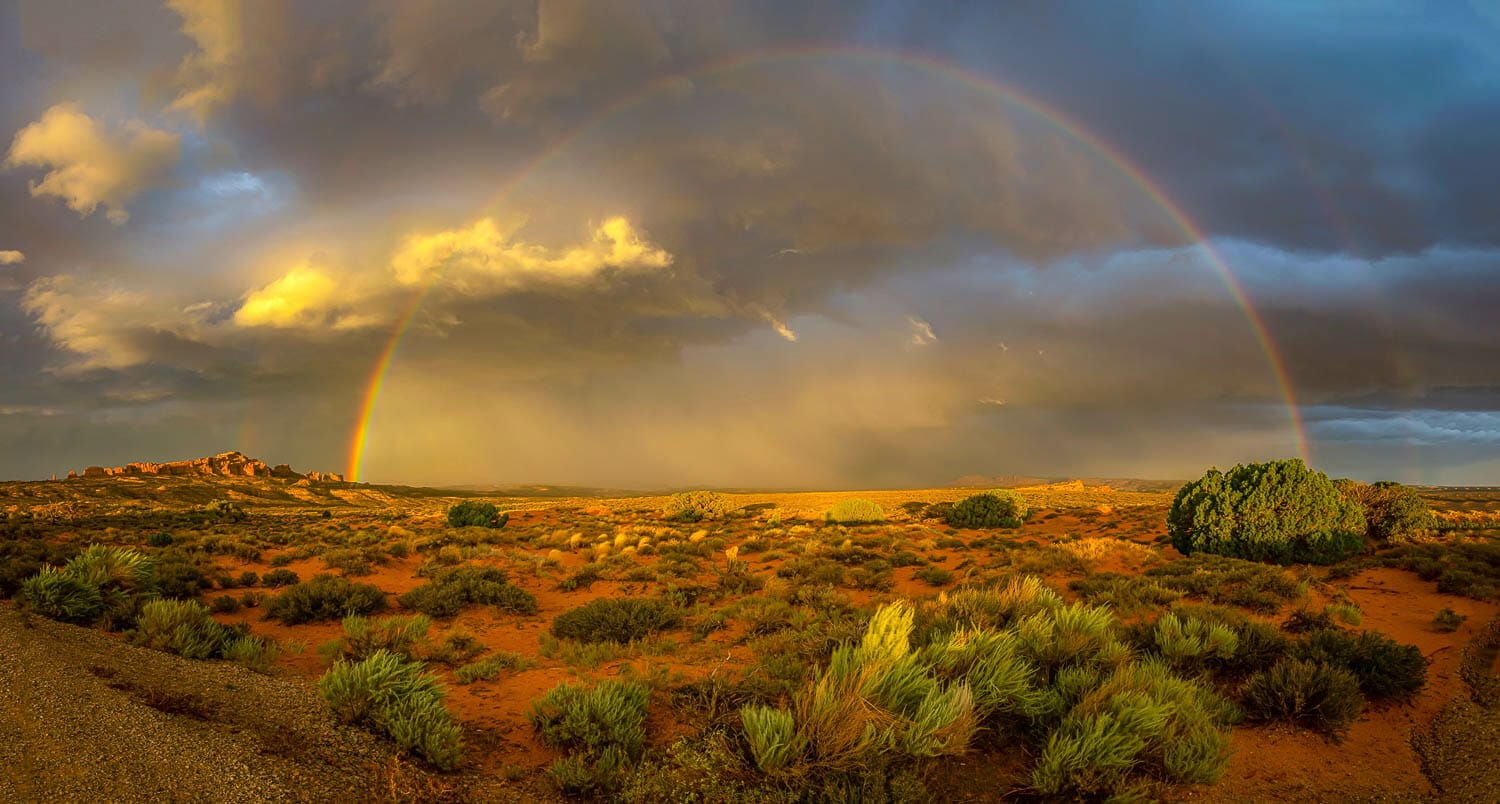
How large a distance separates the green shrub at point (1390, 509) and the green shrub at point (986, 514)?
13.5 meters

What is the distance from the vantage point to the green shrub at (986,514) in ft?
108

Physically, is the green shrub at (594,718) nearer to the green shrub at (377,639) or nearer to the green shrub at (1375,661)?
the green shrub at (377,639)

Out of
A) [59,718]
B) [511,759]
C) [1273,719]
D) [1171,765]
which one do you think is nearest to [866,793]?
[1171,765]

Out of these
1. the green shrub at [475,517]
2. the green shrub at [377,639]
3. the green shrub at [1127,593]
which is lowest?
the green shrub at [475,517]

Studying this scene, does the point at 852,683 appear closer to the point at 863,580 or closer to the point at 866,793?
the point at 866,793

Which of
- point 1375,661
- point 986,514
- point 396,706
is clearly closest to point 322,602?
point 396,706

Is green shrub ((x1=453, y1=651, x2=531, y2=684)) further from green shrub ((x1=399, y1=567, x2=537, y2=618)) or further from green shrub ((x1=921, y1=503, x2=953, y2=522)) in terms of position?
green shrub ((x1=921, y1=503, x2=953, y2=522))

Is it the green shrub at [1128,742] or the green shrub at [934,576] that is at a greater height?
the green shrub at [1128,742]

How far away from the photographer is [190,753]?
4797 millimetres

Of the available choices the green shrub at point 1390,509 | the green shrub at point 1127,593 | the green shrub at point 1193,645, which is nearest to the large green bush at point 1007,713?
the green shrub at point 1193,645

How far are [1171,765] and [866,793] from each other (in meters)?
2.90

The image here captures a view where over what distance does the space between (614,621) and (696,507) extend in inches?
1248

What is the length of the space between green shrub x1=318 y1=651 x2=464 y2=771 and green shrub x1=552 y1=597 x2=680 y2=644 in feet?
14.7

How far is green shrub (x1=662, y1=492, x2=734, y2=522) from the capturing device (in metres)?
Result: 40.1
